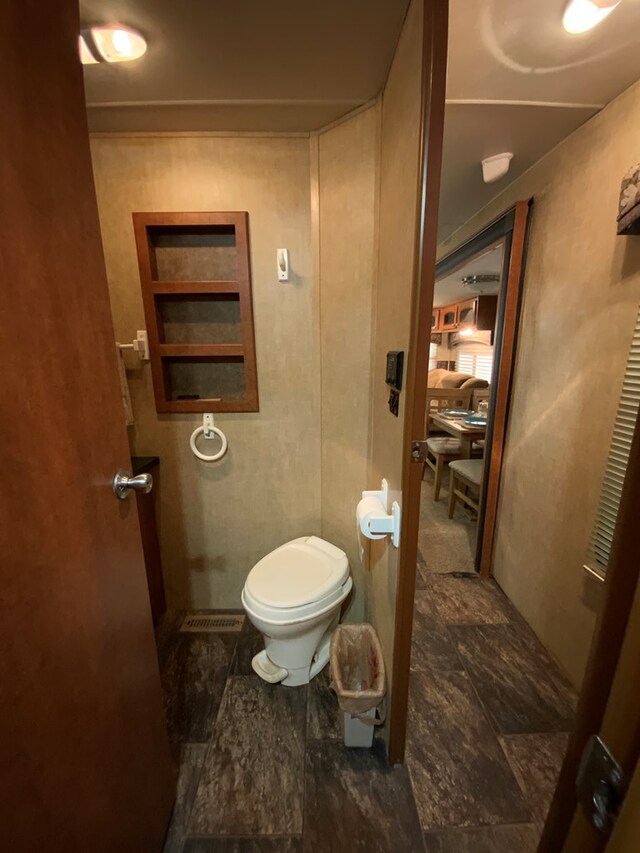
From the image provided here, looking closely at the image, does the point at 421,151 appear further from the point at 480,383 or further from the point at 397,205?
the point at 480,383

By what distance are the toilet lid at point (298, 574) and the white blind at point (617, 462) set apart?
1.01 metres

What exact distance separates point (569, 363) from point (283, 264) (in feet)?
4.52

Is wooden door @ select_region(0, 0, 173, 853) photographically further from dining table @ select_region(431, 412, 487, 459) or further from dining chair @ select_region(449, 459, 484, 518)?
dining table @ select_region(431, 412, 487, 459)

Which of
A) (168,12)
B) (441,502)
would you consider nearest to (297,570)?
(168,12)

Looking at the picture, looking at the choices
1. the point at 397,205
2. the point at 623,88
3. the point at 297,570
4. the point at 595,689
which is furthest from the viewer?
the point at 297,570

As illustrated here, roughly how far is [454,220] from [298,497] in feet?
7.59

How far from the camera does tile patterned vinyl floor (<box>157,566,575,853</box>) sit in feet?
3.27

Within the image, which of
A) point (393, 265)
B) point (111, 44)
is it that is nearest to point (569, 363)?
point (393, 265)

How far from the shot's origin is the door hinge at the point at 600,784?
33cm

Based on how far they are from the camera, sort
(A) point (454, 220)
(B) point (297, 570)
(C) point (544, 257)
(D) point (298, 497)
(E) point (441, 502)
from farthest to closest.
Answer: (E) point (441, 502) < (A) point (454, 220) < (D) point (298, 497) < (C) point (544, 257) < (B) point (297, 570)

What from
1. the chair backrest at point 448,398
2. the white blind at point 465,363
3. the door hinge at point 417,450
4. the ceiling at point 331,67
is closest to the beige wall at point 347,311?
the ceiling at point 331,67

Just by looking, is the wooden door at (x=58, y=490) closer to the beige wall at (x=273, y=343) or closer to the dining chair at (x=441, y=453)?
the beige wall at (x=273, y=343)

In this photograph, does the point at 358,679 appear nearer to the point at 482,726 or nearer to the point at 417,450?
the point at 482,726

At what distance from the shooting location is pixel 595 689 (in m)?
0.38
